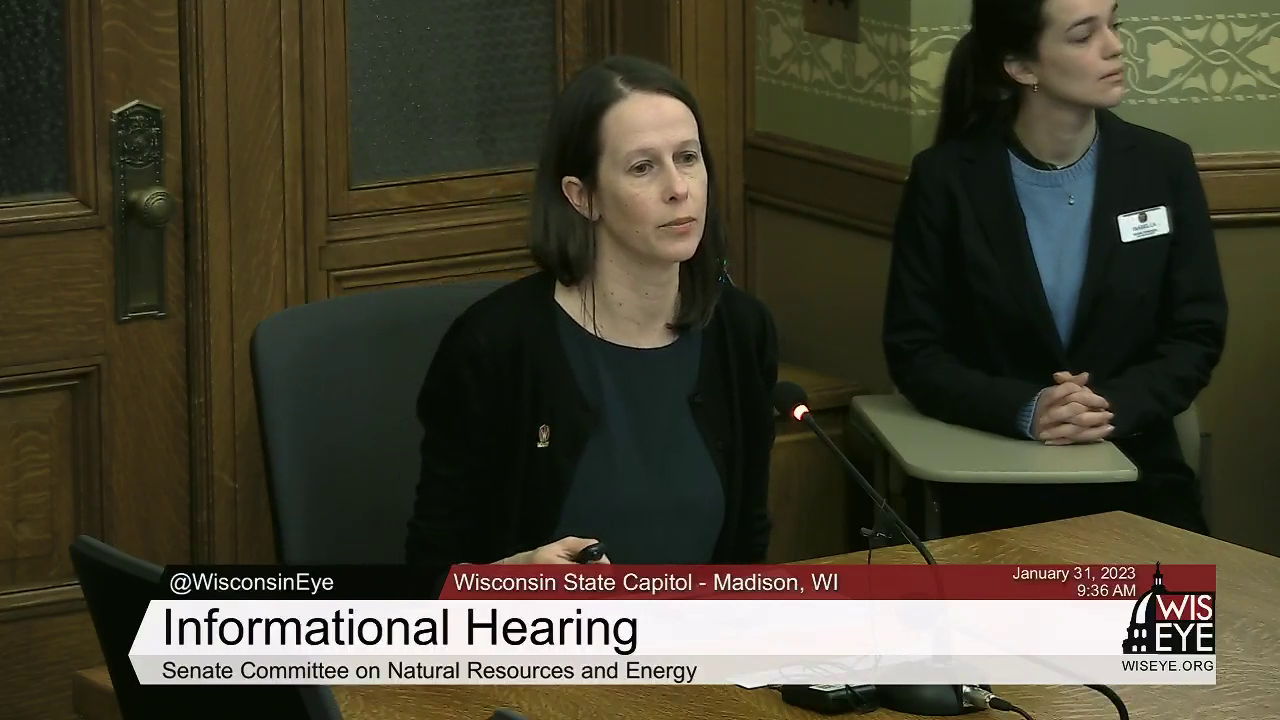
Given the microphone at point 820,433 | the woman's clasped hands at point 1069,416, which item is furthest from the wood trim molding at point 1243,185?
the microphone at point 820,433

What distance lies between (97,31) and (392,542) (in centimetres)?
123

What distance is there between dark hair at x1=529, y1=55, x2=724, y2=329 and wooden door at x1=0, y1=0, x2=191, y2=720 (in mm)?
1138

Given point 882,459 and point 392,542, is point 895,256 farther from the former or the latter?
point 392,542

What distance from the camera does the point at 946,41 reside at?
3566mm

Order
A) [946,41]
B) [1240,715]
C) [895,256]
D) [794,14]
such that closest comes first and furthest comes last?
[1240,715] → [895,256] → [946,41] → [794,14]

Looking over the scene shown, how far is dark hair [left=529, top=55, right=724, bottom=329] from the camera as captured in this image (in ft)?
7.75

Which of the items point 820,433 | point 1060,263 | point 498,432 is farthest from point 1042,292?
point 820,433

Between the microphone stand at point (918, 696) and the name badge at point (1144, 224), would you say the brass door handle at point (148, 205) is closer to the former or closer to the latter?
the name badge at point (1144, 224)

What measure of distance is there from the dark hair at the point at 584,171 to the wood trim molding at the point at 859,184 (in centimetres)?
128

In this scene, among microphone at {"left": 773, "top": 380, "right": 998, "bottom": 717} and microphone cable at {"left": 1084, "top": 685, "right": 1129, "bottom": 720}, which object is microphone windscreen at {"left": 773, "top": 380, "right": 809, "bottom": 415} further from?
microphone cable at {"left": 1084, "top": 685, "right": 1129, "bottom": 720}

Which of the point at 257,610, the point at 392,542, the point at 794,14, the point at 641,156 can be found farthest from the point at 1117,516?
the point at 794,14

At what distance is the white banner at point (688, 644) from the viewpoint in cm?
185

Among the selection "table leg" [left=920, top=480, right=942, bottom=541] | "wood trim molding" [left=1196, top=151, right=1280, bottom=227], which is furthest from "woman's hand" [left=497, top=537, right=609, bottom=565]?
"wood trim molding" [left=1196, top=151, right=1280, bottom=227]

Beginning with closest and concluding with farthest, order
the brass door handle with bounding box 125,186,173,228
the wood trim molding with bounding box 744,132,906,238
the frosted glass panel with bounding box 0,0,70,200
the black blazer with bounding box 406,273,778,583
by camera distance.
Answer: the black blazer with bounding box 406,273,778,583, the frosted glass panel with bounding box 0,0,70,200, the brass door handle with bounding box 125,186,173,228, the wood trim molding with bounding box 744,132,906,238
